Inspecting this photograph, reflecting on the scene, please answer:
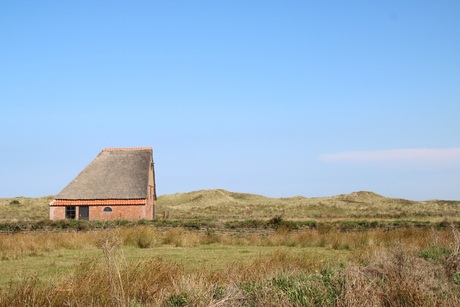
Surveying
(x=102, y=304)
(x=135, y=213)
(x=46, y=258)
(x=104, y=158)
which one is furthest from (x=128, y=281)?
(x=104, y=158)

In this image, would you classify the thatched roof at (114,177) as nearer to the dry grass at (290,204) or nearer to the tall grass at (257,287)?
the dry grass at (290,204)

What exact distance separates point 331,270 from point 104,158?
1532 inches

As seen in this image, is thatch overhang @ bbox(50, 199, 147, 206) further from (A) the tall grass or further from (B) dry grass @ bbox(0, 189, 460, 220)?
(A) the tall grass

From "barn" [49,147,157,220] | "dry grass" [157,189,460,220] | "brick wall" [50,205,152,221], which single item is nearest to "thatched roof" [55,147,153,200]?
"barn" [49,147,157,220]

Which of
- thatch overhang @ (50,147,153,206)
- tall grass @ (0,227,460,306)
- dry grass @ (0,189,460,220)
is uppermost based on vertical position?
thatch overhang @ (50,147,153,206)

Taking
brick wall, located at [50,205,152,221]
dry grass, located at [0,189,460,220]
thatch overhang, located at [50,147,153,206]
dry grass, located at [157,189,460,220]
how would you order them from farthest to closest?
dry grass, located at [157,189,460,220]
dry grass, located at [0,189,460,220]
thatch overhang, located at [50,147,153,206]
brick wall, located at [50,205,152,221]

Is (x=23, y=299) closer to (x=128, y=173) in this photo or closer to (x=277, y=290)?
(x=277, y=290)

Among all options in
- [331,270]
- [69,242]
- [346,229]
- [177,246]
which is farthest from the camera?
[346,229]

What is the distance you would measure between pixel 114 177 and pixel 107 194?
1.83 meters

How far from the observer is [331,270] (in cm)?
973

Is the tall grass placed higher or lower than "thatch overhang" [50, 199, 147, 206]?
lower

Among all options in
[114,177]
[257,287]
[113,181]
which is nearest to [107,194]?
[113,181]

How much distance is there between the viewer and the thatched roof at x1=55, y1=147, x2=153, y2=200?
143ft

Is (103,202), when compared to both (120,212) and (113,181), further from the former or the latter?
(113,181)
